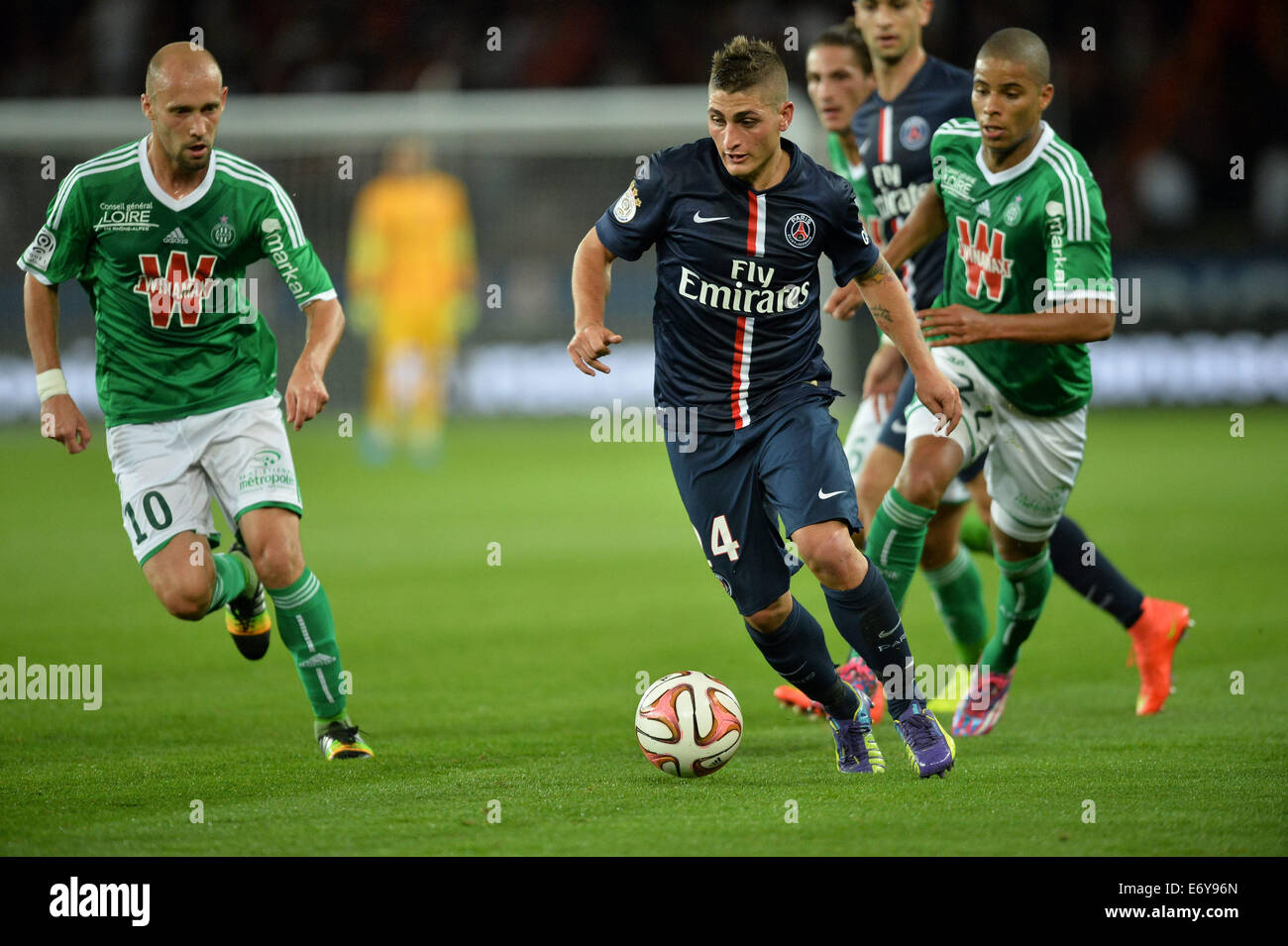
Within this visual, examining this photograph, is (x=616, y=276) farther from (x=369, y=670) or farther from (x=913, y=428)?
(x=913, y=428)

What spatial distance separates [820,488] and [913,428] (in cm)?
118

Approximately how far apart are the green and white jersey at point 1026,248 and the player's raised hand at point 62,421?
3228 millimetres

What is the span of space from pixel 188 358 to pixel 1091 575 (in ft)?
12.2

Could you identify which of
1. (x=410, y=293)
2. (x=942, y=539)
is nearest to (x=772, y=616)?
(x=942, y=539)

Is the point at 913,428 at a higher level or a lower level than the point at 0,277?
lower

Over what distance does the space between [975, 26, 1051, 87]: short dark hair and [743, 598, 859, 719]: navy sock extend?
2.10m

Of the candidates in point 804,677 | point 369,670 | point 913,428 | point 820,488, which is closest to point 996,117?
point 913,428

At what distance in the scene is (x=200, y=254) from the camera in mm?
5570

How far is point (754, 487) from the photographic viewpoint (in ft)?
16.7

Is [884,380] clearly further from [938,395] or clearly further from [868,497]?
[938,395]

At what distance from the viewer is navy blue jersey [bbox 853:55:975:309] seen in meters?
6.68

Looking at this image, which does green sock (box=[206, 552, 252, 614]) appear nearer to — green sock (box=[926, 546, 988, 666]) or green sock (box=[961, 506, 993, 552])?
green sock (box=[926, 546, 988, 666])

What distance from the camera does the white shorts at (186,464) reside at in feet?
18.3

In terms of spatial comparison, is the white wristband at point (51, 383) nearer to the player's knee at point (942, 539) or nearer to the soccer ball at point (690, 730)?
the soccer ball at point (690, 730)
